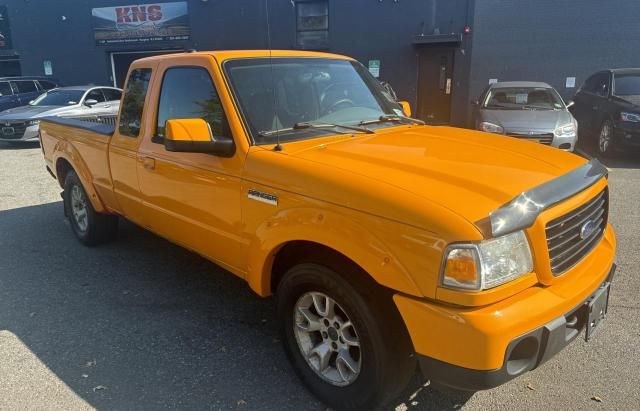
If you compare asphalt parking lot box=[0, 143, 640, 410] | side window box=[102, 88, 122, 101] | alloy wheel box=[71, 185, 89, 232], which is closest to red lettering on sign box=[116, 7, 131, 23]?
side window box=[102, 88, 122, 101]

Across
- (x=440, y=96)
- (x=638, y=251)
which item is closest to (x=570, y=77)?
(x=440, y=96)

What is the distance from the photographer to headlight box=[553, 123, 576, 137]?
→ 8.75m

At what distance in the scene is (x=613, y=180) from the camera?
8.19 meters

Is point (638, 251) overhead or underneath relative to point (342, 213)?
underneath

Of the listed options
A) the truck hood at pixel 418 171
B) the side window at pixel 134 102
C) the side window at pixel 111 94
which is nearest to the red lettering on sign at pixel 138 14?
the side window at pixel 111 94

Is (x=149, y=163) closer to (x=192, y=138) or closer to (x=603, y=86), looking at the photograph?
(x=192, y=138)

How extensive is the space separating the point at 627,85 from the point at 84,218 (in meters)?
10.3

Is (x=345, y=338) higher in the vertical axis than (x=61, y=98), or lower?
lower

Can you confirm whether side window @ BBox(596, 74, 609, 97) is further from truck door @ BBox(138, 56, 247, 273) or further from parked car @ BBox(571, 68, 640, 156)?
truck door @ BBox(138, 56, 247, 273)

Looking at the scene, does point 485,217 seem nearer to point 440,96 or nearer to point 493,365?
point 493,365

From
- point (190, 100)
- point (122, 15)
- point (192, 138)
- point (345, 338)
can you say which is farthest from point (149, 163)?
point (122, 15)

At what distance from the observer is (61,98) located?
1353cm

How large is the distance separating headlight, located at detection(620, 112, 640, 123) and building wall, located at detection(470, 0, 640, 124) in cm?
548

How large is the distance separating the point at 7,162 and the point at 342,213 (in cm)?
1069
